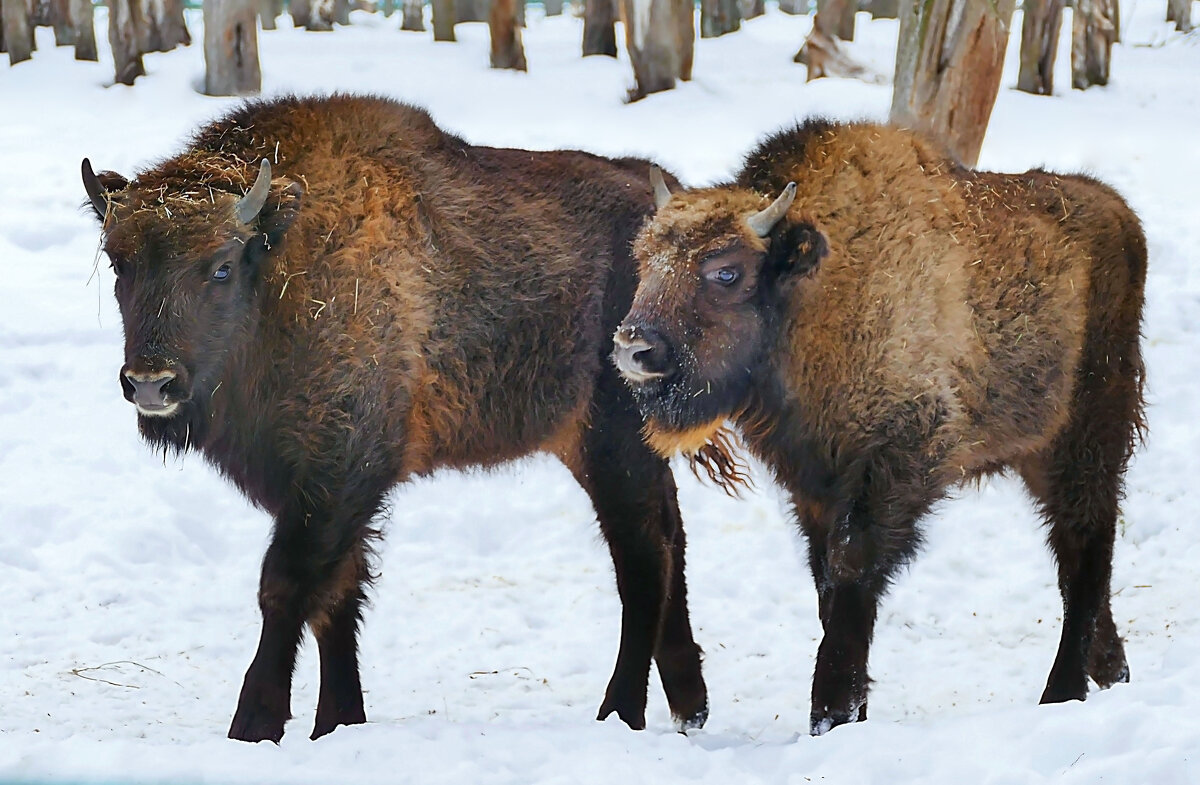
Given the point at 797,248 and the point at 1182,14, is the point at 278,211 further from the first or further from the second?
the point at 1182,14

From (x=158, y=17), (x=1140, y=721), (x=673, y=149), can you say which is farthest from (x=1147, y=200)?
(x=158, y=17)

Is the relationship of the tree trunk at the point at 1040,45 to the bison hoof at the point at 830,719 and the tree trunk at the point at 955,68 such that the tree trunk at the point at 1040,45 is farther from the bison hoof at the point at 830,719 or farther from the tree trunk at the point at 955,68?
the bison hoof at the point at 830,719

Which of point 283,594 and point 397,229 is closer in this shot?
point 283,594

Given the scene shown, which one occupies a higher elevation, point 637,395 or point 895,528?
point 637,395

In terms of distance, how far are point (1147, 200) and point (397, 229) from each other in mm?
7608

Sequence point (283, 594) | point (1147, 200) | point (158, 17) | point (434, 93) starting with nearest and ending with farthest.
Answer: point (283, 594) < point (1147, 200) < point (434, 93) < point (158, 17)

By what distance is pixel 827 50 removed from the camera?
16109 mm

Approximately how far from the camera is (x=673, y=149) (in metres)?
12.1

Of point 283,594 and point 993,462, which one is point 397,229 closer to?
point 283,594

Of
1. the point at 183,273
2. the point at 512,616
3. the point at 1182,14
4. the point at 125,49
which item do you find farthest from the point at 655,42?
the point at 1182,14

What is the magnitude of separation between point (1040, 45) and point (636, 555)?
1173cm

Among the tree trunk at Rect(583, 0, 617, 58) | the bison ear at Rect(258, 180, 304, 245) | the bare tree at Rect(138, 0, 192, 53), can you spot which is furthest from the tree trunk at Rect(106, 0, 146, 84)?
the bison ear at Rect(258, 180, 304, 245)

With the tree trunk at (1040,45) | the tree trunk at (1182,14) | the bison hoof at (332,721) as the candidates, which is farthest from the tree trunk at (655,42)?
the tree trunk at (1182,14)

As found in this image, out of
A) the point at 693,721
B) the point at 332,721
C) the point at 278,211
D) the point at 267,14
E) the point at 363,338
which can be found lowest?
the point at 267,14
